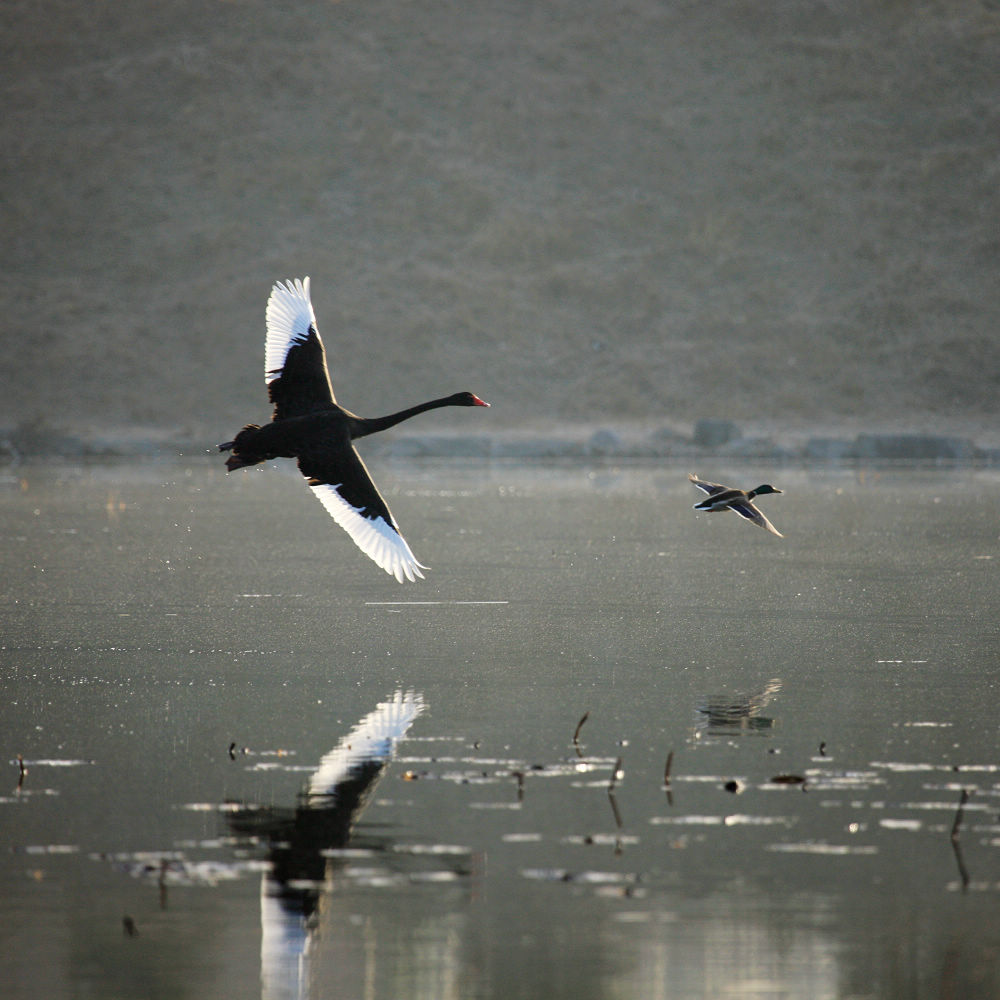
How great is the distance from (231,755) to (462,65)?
278 feet

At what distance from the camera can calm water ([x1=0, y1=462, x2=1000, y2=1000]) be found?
6.27 m

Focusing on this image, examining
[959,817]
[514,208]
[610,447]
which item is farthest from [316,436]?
[514,208]

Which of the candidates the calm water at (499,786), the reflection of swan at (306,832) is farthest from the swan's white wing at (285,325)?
the reflection of swan at (306,832)

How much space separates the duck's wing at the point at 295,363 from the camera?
12.4 meters

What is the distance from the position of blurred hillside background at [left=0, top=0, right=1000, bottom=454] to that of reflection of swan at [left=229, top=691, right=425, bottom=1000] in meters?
52.1

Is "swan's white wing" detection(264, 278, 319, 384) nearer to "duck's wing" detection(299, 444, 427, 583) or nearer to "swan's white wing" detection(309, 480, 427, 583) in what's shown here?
"duck's wing" detection(299, 444, 427, 583)

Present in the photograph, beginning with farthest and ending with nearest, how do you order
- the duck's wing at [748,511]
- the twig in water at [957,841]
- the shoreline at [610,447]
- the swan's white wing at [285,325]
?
the shoreline at [610,447] → the duck's wing at [748,511] → the swan's white wing at [285,325] → the twig in water at [957,841]

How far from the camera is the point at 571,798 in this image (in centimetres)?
842

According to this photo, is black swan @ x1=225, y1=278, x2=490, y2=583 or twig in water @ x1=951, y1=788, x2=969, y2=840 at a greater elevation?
black swan @ x1=225, y1=278, x2=490, y2=583

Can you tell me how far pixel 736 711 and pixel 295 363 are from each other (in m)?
4.29

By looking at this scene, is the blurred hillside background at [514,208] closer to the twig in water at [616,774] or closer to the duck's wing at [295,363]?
the duck's wing at [295,363]

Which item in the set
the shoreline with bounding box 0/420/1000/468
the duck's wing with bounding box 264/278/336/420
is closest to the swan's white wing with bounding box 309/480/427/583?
the duck's wing with bounding box 264/278/336/420

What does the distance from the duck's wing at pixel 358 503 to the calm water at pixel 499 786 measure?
924 mm

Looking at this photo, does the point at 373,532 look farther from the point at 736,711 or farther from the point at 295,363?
the point at 736,711
